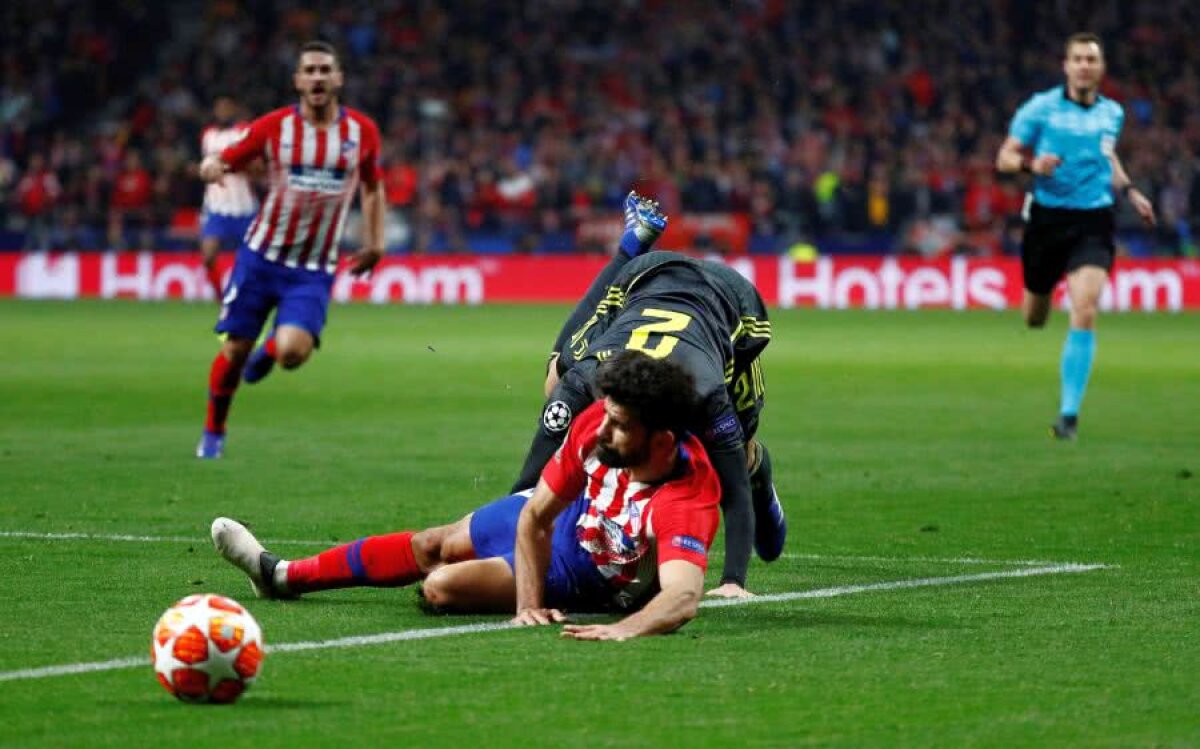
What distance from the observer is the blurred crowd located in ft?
104

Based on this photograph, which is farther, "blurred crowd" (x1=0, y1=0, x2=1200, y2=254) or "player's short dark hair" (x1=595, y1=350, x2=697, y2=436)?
"blurred crowd" (x1=0, y1=0, x2=1200, y2=254)

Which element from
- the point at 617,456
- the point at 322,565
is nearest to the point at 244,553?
the point at 322,565

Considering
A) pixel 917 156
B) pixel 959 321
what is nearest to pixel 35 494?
pixel 959 321

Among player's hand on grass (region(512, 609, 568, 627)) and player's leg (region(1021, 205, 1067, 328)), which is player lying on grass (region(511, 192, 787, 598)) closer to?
player's hand on grass (region(512, 609, 568, 627))

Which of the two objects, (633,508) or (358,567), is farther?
(358,567)

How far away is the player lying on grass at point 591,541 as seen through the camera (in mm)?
6234

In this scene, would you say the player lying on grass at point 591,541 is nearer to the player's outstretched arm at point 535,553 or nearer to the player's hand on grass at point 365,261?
the player's outstretched arm at point 535,553

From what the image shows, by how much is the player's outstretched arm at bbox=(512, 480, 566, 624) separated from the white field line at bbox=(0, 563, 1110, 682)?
81 mm

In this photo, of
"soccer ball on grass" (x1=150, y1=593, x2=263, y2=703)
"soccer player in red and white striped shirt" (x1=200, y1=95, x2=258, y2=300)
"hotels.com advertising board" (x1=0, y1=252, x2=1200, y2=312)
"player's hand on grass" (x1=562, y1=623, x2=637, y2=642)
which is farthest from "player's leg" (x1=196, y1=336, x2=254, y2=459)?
"hotels.com advertising board" (x1=0, y1=252, x2=1200, y2=312)

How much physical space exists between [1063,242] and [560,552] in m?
8.20

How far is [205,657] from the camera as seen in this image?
209 inches

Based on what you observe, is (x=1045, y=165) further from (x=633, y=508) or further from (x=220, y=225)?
(x=220, y=225)

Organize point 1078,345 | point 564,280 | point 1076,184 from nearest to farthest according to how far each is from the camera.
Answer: point 1078,345 < point 1076,184 < point 564,280

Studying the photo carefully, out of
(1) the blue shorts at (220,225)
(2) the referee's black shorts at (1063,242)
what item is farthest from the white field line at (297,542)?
(1) the blue shorts at (220,225)
